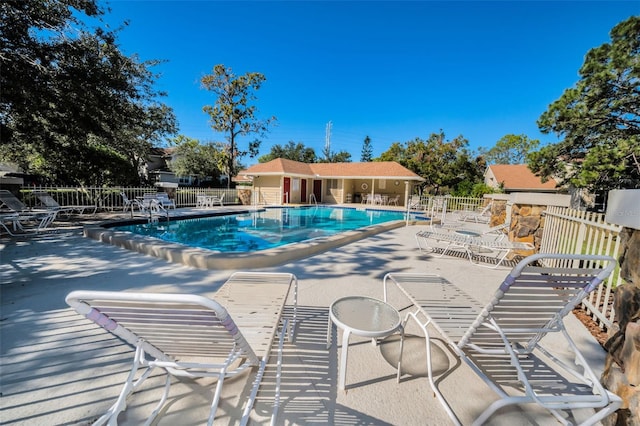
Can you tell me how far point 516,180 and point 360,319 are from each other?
32911 mm

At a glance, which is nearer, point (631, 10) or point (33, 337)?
point (33, 337)

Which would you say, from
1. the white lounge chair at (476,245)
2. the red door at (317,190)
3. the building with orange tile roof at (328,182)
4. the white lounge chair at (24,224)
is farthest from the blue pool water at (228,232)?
the red door at (317,190)

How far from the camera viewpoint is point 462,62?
1709 centimetres

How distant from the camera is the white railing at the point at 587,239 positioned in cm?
294

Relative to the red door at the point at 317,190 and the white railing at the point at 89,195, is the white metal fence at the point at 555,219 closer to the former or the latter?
the white railing at the point at 89,195

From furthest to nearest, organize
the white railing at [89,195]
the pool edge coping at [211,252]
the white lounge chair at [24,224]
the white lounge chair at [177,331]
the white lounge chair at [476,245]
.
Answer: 1. the white railing at [89,195]
2. the white lounge chair at [24,224]
3. the white lounge chair at [476,245]
4. the pool edge coping at [211,252]
5. the white lounge chair at [177,331]

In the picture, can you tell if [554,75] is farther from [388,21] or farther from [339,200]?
[339,200]

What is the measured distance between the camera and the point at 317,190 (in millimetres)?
23812

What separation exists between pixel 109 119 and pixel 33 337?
8.58m

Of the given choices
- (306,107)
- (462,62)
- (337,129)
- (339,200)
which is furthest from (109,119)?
(337,129)

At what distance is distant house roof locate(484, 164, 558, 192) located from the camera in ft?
85.1

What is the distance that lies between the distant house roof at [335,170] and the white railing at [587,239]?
14784mm

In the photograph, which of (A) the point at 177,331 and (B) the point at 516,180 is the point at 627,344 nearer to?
(A) the point at 177,331

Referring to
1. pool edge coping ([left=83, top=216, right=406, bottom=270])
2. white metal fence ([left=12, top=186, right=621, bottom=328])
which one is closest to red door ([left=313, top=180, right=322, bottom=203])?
white metal fence ([left=12, top=186, right=621, bottom=328])
